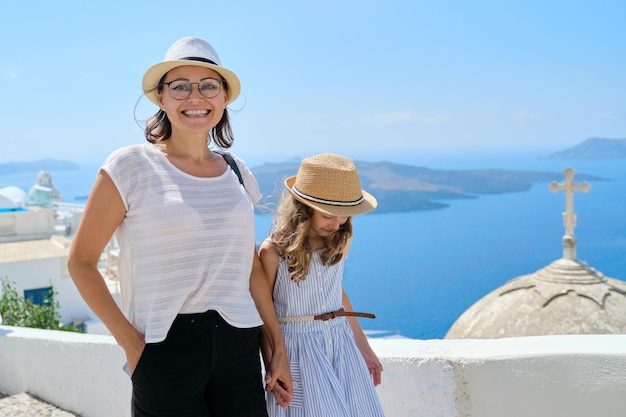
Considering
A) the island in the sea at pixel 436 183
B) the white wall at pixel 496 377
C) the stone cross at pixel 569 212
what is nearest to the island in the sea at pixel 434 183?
the island in the sea at pixel 436 183

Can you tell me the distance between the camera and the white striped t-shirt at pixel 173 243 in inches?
71.2

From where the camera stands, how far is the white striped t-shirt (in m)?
1.81

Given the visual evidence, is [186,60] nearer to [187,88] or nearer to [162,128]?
[187,88]

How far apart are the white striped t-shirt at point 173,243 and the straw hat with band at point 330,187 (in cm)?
29

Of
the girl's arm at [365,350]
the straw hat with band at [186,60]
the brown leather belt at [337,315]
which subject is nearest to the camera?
the straw hat with band at [186,60]

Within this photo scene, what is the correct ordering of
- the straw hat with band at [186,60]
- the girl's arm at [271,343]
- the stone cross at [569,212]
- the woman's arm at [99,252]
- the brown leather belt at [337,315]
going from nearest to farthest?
1. the woman's arm at [99,252]
2. the straw hat with band at [186,60]
3. the girl's arm at [271,343]
4. the brown leather belt at [337,315]
5. the stone cross at [569,212]

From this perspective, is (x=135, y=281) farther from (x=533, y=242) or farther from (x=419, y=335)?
(x=533, y=242)

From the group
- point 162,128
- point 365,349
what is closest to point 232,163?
point 162,128

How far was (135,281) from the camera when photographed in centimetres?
184

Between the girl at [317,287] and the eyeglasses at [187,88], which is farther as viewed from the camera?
the girl at [317,287]

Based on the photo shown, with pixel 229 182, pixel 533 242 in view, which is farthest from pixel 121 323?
pixel 533 242

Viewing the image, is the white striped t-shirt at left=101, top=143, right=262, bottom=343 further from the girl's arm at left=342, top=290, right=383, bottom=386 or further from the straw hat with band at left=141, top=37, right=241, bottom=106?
the girl's arm at left=342, top=290, right=383, bottom=386

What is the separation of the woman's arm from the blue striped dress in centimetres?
49

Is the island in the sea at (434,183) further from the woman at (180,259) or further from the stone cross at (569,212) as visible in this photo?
the woman at (180,259)
